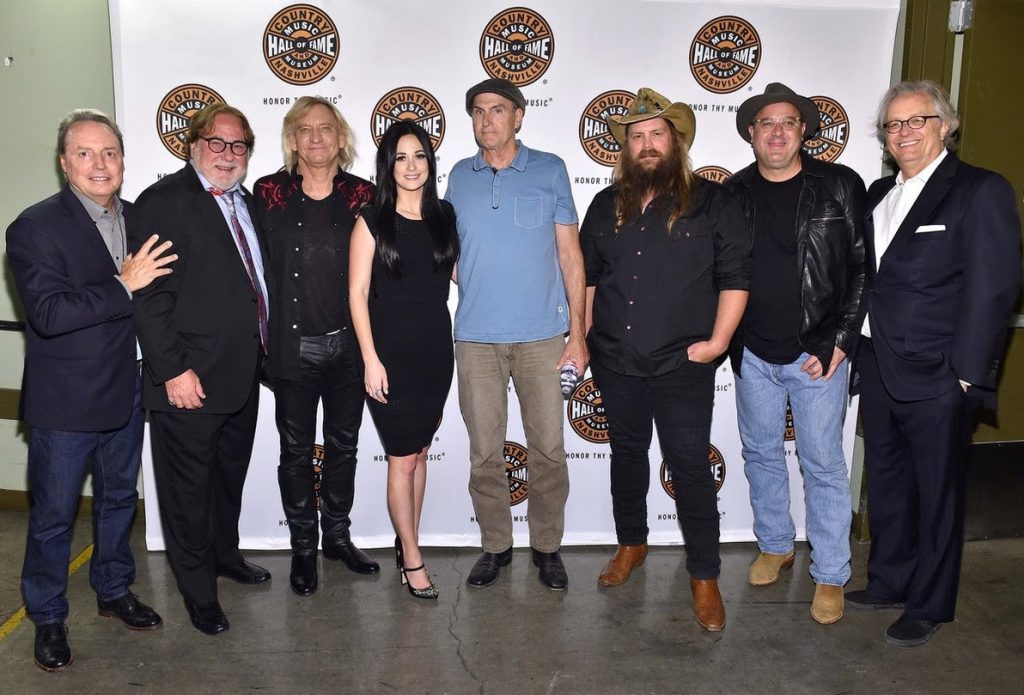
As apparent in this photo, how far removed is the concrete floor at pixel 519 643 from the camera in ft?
9.78

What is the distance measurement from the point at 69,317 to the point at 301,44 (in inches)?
67.0

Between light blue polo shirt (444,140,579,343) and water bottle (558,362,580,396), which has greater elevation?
light blue polo shirt (444,140,579,343)

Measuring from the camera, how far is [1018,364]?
14.0ft

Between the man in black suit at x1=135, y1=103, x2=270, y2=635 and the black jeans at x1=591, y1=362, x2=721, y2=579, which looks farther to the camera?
the black jeans at x1=591, y1=362, x2=721, y2=579

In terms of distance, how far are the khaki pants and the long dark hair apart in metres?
0.46

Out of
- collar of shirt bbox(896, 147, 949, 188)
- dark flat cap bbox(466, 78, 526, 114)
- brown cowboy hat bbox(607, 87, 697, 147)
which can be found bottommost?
collar of shirt bbox(896, 147, 949, 188)

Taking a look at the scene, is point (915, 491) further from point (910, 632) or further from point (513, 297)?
point (513, 297)

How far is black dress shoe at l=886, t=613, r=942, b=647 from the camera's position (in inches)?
127

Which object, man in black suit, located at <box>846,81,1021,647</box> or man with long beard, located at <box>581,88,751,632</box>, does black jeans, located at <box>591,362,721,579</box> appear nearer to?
man with long beard, located at <box>581,88,751,632</box>

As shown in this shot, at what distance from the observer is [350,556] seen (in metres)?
3.90

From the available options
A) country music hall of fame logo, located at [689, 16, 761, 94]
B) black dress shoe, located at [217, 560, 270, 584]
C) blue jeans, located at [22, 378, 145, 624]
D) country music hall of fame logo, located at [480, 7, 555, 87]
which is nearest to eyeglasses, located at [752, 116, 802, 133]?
country music hall of fame logo, located at [689, 16, 761, 94]

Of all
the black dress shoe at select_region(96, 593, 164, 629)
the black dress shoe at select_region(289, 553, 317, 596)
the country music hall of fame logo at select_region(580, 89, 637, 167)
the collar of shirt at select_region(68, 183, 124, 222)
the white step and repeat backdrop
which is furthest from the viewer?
the country music hall of fame logo at select_region(580, 89, 637, 167)

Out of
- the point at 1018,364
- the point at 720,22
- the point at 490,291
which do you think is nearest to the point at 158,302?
the point at 490,291

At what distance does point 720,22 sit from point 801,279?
139cm
